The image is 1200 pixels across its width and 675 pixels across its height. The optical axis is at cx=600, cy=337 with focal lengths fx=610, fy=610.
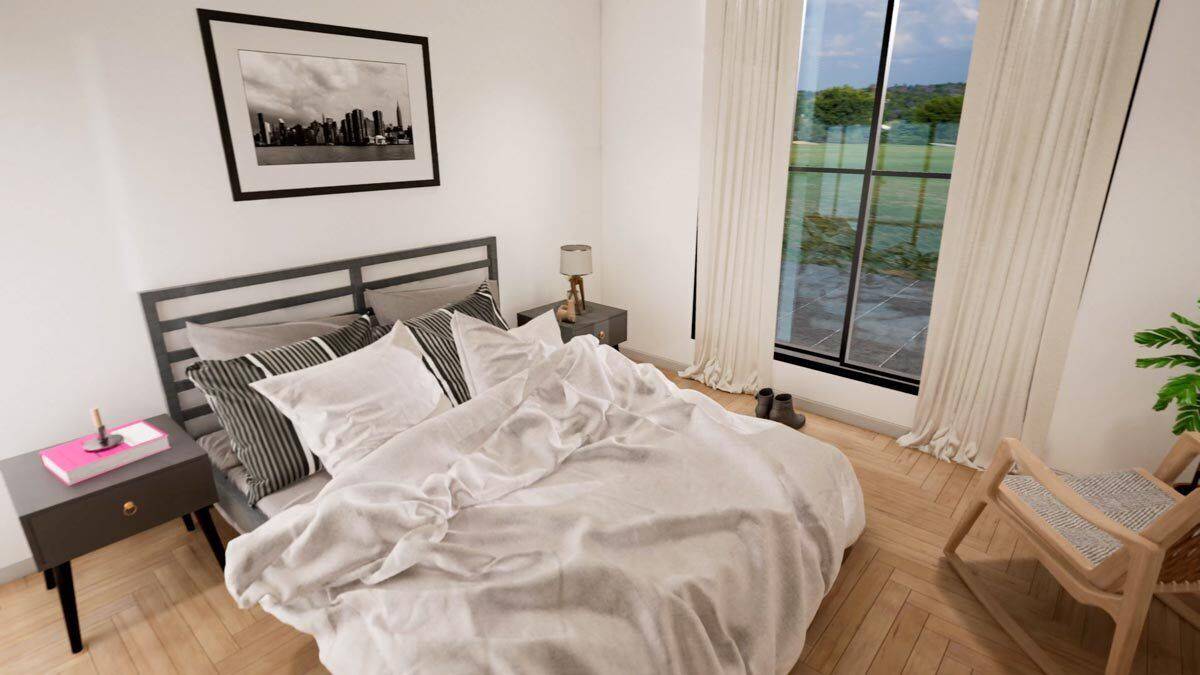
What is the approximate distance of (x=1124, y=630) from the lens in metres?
1.85

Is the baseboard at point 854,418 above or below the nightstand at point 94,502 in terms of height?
below

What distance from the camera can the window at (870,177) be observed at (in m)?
3.49

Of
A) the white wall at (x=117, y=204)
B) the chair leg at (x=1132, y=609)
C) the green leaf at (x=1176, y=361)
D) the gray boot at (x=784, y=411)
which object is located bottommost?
the gray boot at (x=784, y=411)

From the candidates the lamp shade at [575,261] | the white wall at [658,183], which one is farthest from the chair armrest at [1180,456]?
the lamp shade at [575,261]

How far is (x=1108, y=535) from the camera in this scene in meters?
2.12

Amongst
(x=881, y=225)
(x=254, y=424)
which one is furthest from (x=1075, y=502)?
(x=881, y=225)

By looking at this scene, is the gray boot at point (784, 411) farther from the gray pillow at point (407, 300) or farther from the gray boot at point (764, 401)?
the gray pillow at point (407, 300)

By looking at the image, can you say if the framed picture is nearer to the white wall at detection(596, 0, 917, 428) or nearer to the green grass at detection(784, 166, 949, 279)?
the white wall at detection(596, 0, 917, 428)

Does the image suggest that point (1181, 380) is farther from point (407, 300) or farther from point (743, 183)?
point (407, 300)

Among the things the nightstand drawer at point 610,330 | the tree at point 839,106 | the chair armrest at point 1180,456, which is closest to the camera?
the chair armrest at point 1180,456

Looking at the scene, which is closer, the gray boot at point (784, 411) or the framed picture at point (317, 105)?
the framed picture at point (317, 105)

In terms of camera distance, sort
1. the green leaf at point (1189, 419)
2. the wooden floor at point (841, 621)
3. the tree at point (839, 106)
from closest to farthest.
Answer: the wooden floor at point (841, 621) < the green leaf at point (1189, 419) < the tree at point (839, 106)

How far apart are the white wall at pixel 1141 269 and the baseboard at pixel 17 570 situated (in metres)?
4.78

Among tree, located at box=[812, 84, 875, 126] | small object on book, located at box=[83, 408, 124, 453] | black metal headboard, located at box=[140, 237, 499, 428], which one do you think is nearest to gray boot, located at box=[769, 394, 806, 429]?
tree, located at box=[812, 84, 875, 126]
